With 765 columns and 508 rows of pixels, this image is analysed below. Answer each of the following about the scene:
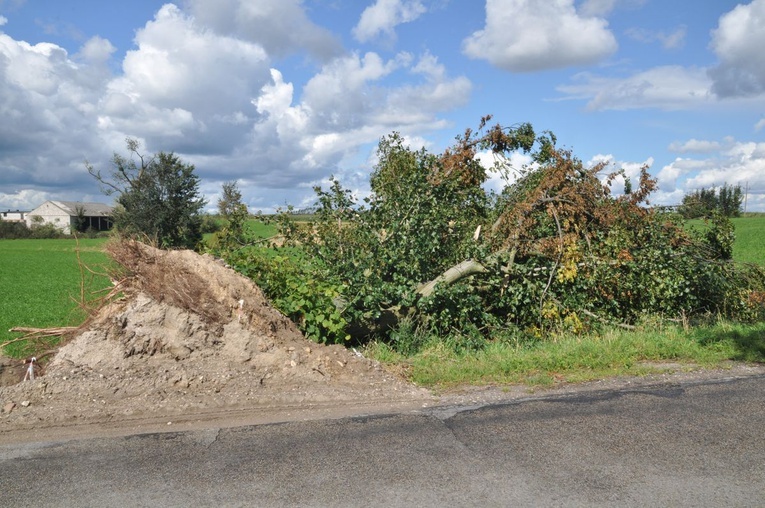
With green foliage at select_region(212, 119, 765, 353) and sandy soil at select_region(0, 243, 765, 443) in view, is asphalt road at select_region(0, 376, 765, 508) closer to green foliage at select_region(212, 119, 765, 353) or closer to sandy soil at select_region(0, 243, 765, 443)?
sandy soil at select_region(0, 243, 765, 443)

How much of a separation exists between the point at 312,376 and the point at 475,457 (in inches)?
107

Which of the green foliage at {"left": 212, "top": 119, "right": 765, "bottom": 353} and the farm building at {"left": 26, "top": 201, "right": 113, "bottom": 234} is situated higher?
the farm building at {"left": 26, "top": 201, "right": 113, "bottom": 234}

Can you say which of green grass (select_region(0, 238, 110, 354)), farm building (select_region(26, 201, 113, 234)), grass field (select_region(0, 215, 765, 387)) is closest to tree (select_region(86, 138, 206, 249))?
green grass (select_region(0, 238, 110, 354))

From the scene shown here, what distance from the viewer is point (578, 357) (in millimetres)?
7871

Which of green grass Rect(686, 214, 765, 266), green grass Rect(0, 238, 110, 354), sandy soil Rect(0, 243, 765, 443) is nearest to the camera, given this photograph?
sandy soil Rect(0, 243, 765, 443)

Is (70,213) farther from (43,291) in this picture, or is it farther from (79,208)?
(43,291)

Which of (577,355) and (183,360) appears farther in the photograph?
(577,355)

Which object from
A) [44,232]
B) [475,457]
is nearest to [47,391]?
[475,457]

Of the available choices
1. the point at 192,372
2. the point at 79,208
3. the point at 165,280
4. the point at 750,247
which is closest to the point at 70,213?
the point at 79,208

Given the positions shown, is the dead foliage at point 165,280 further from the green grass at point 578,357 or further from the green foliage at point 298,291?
the green grass at point 578,357

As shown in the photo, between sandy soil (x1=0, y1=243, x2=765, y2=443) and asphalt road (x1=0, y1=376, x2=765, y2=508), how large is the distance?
0.51 m

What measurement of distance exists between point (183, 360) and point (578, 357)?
189 inches

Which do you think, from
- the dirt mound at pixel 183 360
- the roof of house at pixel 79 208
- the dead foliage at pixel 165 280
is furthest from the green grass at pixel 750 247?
the roof of house at pixel 79 208

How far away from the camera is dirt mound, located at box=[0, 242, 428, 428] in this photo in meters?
6.18
